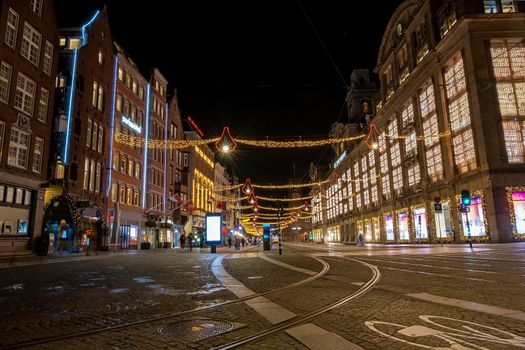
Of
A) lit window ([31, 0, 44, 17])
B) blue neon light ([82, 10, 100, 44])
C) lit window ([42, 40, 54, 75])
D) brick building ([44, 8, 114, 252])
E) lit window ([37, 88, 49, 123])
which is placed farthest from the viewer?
blue neon light ([82, 10, 100, 44])

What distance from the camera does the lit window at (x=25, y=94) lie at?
88.5 ft

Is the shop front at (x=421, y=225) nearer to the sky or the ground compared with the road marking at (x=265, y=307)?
nearer to the sky

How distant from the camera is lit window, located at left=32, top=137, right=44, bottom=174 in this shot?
28484 mm

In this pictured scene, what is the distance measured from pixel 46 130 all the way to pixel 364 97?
221 feet

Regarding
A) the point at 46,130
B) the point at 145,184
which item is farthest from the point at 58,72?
the point at 145,184

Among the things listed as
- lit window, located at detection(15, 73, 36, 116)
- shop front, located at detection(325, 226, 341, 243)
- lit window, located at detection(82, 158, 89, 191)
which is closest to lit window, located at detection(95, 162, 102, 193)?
lit window, located at detection(82, 158, 89, 191)

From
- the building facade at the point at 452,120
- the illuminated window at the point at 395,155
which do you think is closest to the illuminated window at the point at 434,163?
the building facade at the point at 452,120

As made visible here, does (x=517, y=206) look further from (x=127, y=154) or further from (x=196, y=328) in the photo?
(x=127, y=154)

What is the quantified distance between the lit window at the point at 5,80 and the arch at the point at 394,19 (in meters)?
42.5

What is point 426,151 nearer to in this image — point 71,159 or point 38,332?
point 71,159

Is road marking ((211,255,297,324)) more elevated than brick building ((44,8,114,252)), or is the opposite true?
brick building ((44,8,114,252))

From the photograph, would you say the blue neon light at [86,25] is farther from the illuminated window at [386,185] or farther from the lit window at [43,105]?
the illuminated window at [386,185]

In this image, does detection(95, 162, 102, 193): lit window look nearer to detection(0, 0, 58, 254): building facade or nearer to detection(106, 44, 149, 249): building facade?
detection(106, 44, 149, 249): building facade

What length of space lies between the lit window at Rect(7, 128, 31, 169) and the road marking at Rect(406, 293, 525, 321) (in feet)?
88.1
